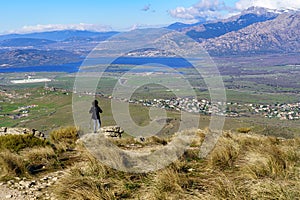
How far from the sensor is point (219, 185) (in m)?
5.80

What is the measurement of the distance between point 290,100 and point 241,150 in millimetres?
130936

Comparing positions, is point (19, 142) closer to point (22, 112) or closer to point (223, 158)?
point (223, 158)

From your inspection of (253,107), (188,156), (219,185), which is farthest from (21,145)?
(253,107)

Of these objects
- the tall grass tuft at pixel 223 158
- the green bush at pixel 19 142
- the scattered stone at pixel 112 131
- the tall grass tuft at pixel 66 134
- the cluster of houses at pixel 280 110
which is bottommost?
the cluster of houses at pixel 280 110

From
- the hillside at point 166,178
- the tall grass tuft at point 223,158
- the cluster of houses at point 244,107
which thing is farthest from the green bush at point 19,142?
the cluster of houses at point 244,107

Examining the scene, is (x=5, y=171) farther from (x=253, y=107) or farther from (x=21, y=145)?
(x=253, y=107)

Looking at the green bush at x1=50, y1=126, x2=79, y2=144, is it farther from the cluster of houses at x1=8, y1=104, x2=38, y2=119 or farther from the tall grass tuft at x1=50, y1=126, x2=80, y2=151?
the cluster of houses at x1=8, y1=104, x2=38, y2=119

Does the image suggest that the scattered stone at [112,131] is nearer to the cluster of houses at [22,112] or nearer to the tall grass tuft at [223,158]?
the tall grass tuft at [223,158]

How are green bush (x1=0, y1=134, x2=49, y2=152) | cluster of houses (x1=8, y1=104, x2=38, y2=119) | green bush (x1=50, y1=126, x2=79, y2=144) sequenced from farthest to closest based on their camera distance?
cluster of houses (x1=8, y1=104, x2=38, y2=119), green bush (x1=50, y1=126, x2=79, y2=144), green bush (x1=0, y1=134, x2=49, y2=152)

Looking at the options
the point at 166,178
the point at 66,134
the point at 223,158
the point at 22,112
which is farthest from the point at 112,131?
the point at 22,112

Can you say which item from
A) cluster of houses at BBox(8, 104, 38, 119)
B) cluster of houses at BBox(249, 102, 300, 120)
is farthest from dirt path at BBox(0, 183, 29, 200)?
cluster of houses at BBox(249, 102, 300, 120)

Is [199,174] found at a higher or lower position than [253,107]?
higher

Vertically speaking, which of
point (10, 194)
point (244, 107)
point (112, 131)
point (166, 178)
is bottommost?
point (244, 107)

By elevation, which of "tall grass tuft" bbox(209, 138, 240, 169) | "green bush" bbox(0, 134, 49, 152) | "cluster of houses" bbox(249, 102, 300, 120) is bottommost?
"cluster of houses" bbox(249, 102, 300, 120)
